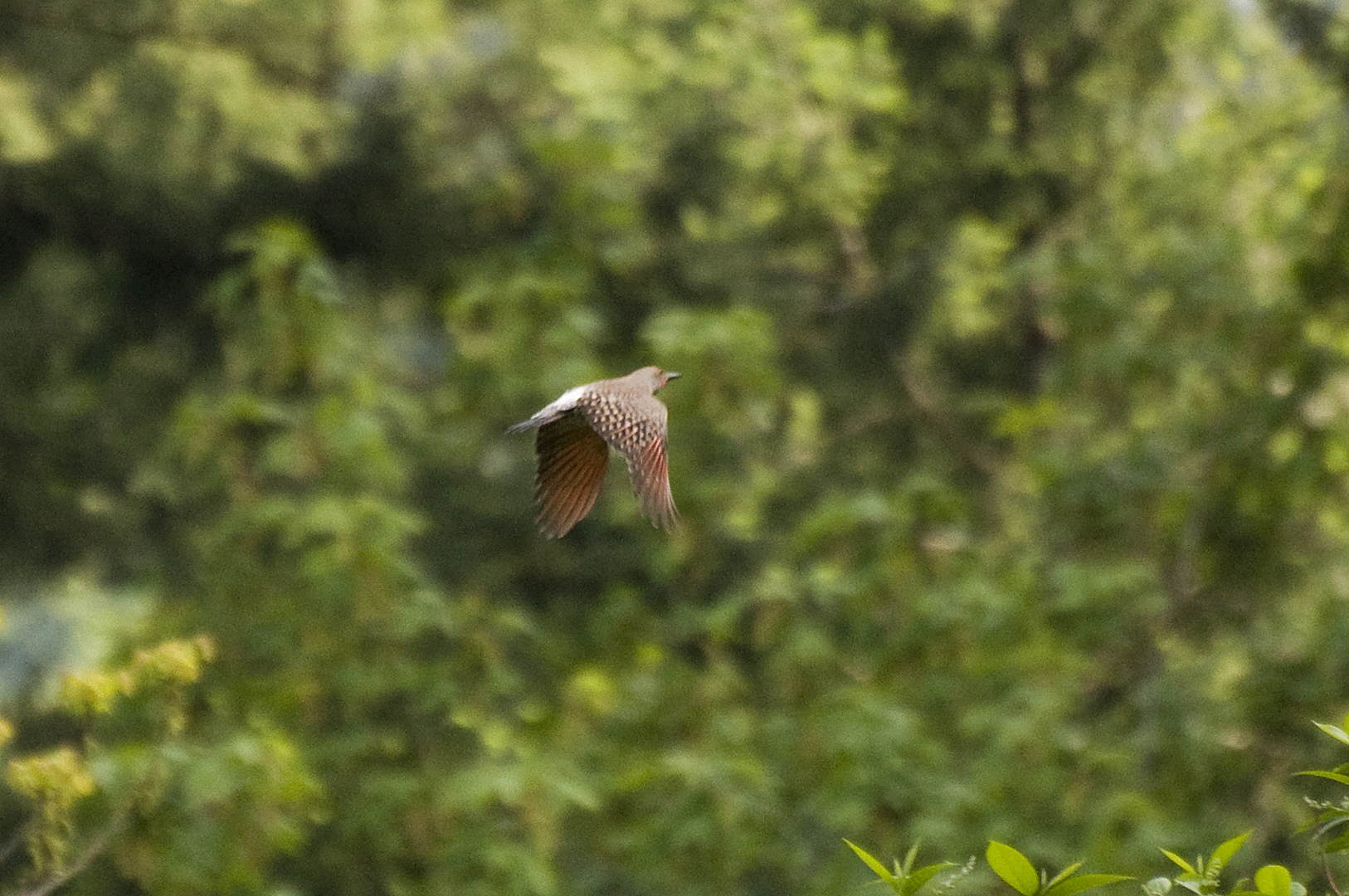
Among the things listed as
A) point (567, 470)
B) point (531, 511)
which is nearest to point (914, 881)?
point (567, 470)

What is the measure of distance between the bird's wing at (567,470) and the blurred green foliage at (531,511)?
1.37 metres

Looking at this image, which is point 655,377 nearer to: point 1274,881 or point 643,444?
Result: point 643,444

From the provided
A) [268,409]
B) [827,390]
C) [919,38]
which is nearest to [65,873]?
[268,409]

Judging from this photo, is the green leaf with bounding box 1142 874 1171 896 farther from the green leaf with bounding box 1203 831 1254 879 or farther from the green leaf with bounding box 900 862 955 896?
the green leaf with bounding box 900 862 955 896

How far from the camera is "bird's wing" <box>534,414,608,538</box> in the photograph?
11.6ft

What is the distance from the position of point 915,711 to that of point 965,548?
34.3 inches

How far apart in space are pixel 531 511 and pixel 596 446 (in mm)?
2482

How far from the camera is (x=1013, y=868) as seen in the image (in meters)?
1.56

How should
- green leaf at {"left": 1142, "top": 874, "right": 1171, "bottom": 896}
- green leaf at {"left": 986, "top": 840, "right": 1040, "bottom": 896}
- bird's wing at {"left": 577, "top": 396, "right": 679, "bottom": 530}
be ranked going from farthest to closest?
bird's wing at {"left": 577, "top": 396, "right": 679, "bottom": 530}
green leaf at {"left": 1142, "top": 874, "right": 1171, "bottom": 896}
green leaf at {"left": 986, "top": 840, "right": 1040, "bottom": 896}

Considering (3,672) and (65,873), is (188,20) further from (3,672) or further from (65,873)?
(65,873)

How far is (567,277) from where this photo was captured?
5.89 metres

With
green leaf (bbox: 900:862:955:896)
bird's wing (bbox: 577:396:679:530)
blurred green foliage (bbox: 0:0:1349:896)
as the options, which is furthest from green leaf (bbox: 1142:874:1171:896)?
blurred green foliage (bbox: 0:0:1349:896)

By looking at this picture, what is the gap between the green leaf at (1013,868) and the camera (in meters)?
1.54

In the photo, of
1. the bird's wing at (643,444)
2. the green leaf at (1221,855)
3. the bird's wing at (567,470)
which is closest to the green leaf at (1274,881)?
the green leaf at (1221,855)
